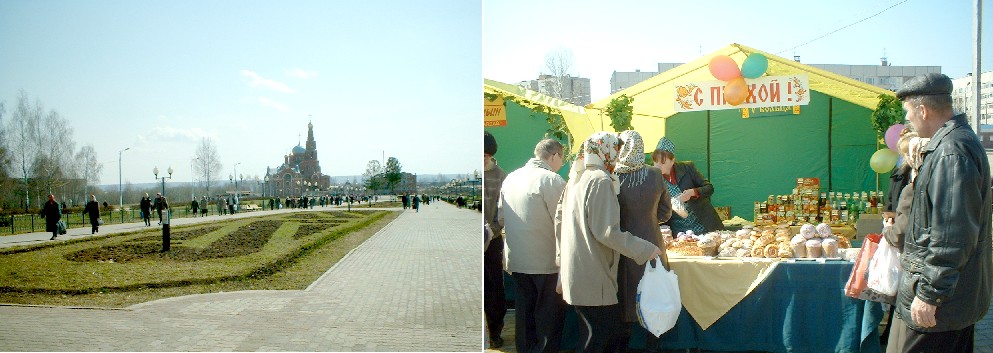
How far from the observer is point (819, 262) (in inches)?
149

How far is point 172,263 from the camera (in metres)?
7.20

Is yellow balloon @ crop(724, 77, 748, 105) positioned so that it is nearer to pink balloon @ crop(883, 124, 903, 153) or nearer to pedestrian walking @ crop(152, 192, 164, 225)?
pink balloon @ crop(883, 124, 903, 153)

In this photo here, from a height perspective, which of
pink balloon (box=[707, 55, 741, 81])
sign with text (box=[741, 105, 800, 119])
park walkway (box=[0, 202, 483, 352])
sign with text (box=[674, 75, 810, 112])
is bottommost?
park walkway (box=[0, 202, 483, 352])

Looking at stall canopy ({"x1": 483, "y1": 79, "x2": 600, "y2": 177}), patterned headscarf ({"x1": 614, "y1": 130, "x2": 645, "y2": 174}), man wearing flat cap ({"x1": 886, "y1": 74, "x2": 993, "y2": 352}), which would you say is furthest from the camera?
stall canopy ({"x1": 483, "y1": 79, "x2": 600, "y2": 177})

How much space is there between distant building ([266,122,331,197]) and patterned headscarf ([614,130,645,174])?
180 inches

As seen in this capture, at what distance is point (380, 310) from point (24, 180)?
4335 mm

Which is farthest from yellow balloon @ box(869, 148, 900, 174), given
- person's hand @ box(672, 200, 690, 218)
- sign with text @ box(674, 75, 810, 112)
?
person's hand @ box(672, 200, 690, 218)

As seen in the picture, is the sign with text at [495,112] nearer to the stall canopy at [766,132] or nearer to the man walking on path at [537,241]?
the man walking on path at [537,241]

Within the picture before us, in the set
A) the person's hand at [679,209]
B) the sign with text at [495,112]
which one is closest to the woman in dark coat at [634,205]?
the person's hand at [679,209]

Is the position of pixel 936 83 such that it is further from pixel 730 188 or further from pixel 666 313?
pixel 730 188

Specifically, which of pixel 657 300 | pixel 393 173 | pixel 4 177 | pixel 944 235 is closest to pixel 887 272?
pixel 944 235

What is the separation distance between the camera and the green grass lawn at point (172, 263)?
663cm

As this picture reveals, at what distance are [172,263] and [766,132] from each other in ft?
19.5

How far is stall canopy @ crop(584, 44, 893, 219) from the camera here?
636cm
